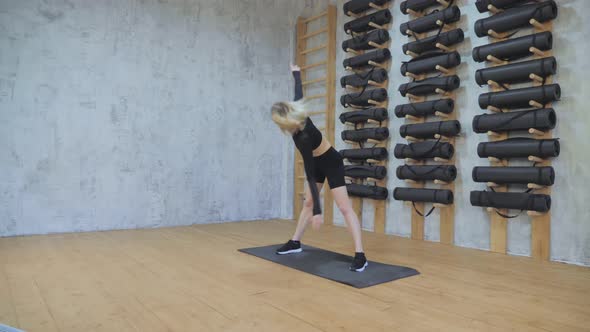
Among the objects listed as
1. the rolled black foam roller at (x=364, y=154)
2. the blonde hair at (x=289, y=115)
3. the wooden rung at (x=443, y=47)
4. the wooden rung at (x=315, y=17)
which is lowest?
the rolled black foam roller at (x=364, y=154)

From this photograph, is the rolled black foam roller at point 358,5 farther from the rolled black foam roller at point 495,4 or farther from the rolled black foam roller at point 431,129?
the rolled black foam roller at point 431,129

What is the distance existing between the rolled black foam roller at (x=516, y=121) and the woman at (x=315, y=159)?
131 cm

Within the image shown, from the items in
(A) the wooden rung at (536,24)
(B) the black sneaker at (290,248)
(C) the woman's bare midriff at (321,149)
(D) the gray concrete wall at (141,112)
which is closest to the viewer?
(C) the woman's bare midriff at (321,149)

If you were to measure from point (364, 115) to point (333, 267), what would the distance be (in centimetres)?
208

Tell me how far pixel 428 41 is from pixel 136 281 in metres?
3.15

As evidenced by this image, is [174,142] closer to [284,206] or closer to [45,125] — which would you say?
[45,125]

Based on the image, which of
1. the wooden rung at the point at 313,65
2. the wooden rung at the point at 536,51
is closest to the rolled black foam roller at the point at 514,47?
the wooden rung at the point at 536,51

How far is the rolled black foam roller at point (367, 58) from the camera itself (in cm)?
429

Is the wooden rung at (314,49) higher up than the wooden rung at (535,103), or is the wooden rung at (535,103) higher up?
the wooden rung at (314,49)

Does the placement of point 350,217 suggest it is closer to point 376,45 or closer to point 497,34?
point 497,34

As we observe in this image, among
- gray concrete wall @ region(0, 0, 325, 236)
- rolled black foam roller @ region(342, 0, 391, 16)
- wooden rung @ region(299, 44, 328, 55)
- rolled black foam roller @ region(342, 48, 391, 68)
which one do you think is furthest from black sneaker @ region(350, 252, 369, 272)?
wooden rung @ region(299, 44, 328, 55)

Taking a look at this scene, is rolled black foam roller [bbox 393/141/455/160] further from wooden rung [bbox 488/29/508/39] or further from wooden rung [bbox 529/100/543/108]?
wooden rung [bbox 488/29/508/39]

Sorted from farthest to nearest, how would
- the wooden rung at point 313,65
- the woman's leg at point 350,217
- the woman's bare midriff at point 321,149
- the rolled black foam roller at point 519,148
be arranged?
the wooden rung at point 313,65, the rolled black foam roller at point 519,148, the woman's bare midriff at point 321,149, the woman's leg at point 350,217

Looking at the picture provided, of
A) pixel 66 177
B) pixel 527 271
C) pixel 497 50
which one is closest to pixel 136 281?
pixel 66 177
